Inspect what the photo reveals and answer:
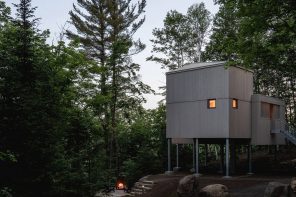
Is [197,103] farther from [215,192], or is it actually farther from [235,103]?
[215,192]

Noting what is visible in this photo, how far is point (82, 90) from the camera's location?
28.4 m

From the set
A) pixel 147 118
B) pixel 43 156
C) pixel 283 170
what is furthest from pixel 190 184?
pixel 147 118

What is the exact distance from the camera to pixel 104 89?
3309 centimetres

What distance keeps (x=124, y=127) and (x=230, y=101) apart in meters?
16.4

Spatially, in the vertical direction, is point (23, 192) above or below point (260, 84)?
below

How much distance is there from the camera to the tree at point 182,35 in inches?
1662

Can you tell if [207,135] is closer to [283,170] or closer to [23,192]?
[283,170]

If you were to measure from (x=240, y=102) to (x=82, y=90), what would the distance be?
11905mm

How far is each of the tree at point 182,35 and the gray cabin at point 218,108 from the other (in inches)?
566

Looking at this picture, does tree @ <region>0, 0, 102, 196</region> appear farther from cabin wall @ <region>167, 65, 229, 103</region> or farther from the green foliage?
the green foliage

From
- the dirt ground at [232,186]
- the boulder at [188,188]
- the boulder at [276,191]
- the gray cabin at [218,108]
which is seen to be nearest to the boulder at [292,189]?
the boulder at [276,191]

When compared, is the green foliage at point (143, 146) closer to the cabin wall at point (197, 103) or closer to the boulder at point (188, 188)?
the cabin wall at point (197, 103)

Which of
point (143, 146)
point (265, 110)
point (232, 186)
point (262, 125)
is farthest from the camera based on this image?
point (143, 146)

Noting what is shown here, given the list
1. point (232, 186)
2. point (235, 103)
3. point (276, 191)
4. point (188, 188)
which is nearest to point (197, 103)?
point (235, 103)
